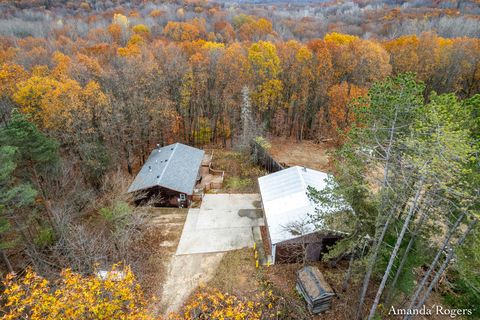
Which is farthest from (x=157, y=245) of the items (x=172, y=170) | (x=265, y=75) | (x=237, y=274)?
(x=265, y=75)

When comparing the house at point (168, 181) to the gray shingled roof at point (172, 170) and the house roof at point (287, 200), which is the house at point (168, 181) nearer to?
the gray shingled roof at point (172, 170)

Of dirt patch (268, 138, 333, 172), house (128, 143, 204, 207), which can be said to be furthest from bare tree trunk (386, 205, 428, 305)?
dirt patch (268, 138, 333, 172)

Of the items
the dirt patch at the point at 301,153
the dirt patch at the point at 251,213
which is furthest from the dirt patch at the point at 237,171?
the dirt patch at the point at 301,153

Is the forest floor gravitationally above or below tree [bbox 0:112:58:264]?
below

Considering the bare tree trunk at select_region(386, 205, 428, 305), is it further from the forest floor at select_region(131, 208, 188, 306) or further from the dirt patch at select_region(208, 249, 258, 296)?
the forest floor at select_region(131, 208, 188, 306)

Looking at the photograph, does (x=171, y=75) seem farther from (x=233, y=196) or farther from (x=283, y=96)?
(x=233, y=196)

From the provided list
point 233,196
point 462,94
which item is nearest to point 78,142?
point 233,196

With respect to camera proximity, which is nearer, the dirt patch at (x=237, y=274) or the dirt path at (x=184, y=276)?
the dirt path at (x=184, y=276)
